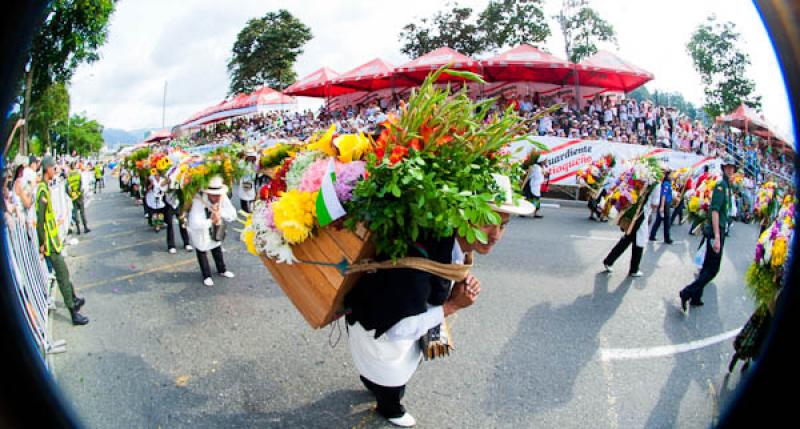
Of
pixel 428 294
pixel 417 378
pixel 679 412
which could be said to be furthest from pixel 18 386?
pixel 679 412

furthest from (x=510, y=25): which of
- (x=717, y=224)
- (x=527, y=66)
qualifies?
(x=717, y=224)

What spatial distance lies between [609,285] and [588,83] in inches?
654

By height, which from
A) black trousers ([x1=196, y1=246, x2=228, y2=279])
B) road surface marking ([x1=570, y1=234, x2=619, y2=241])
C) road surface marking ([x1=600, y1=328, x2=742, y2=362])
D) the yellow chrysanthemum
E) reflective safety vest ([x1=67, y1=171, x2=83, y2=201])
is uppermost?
the yellow chrysanthemum

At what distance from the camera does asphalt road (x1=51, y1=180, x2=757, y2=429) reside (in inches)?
133

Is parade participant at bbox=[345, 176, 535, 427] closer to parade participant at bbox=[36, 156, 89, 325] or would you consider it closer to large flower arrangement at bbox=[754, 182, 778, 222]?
large flower arrangement at bbox=[754, 182, 778, 222]

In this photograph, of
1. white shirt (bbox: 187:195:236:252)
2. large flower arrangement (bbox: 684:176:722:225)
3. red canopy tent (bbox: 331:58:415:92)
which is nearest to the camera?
large flower arrangement (bbox: 684:176:722:225)

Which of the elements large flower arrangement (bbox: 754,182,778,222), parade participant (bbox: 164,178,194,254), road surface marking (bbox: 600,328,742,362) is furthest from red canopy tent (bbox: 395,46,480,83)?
large flower arrangement (bbox: 754,182,778,222)

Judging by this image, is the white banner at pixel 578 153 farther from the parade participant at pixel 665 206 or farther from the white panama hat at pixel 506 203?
the white panama hat at pixel 506 203

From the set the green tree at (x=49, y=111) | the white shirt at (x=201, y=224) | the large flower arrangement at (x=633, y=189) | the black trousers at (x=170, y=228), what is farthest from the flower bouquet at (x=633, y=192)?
the black trousers at (x=170, y=228)

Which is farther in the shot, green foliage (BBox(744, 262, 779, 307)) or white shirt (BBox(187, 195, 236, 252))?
white shirt (BBox(187, 195, 236, 252))

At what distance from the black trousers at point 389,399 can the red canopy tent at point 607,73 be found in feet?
60.1

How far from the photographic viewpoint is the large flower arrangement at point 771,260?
2.52 m

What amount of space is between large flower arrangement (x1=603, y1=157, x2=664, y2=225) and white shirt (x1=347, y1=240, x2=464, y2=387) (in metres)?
4.98

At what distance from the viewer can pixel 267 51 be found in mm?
4000
